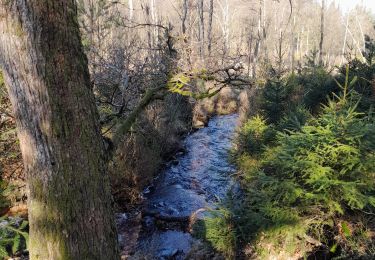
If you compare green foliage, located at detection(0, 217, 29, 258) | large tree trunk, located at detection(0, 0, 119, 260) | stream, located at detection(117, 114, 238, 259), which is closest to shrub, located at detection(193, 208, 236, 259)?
stream, located at detection(117, 114, 238, 259)

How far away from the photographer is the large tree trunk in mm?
1911

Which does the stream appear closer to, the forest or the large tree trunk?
the forest

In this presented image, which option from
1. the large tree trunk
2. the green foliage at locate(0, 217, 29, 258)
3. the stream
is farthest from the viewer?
the stream

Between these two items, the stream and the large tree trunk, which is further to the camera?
the stream

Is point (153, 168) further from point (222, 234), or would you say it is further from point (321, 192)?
point (321, 192)

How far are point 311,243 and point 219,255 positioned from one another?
1.39 m

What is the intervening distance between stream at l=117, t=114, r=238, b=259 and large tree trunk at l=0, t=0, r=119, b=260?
3271 mm

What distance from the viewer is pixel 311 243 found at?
4.41 metres

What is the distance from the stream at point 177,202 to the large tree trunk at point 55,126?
3.27 meters

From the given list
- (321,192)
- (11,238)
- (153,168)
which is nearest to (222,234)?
(321,192)

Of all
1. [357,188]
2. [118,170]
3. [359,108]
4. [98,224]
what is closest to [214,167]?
[118,170]

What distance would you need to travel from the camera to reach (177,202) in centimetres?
748

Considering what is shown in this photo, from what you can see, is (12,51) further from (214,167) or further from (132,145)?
(214,167)

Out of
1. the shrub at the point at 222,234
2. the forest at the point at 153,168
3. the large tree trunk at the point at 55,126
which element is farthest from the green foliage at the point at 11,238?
the shrub at the point at 222,234
